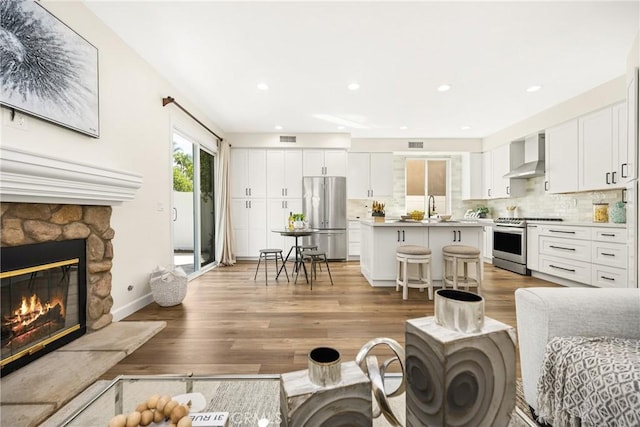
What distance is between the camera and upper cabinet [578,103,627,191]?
3490 mm

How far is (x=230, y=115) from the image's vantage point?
4914mm

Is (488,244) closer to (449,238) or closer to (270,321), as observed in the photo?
(449,238)

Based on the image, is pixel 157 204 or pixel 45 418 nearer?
pixel 45 418

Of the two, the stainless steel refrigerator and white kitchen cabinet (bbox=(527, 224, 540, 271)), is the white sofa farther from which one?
the stainless steel refrigerator

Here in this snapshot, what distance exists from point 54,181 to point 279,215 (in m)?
4.40

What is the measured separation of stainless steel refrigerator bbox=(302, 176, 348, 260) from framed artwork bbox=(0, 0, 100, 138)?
13.4ft

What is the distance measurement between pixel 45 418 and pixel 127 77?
290 centimetres

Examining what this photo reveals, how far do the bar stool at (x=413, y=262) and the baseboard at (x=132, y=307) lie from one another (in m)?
2.97

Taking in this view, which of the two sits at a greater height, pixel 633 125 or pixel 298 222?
pixel 633 125

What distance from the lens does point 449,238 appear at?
3725mm

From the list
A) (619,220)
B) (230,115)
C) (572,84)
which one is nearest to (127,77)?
(230,115)

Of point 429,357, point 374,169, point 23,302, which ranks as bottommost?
point 23,302

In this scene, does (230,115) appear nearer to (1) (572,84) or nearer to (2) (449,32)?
(2) (449,32)

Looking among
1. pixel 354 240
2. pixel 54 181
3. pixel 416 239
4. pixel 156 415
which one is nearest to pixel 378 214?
pixel 416 239
